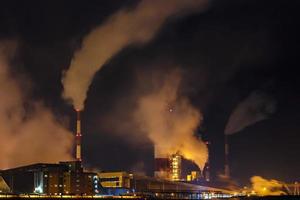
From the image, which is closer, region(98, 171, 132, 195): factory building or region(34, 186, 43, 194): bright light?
region(34, 186, 43, 194): bright light

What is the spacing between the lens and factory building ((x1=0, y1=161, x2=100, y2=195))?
85438 mm

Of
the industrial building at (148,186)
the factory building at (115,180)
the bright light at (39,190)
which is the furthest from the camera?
the industrial building at (148,186)

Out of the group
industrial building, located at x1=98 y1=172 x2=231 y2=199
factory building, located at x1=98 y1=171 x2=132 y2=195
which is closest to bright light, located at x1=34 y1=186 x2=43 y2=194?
industrial building, located at x1=98 y1=172 x2=231 y2=199

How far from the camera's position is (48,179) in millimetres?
85875

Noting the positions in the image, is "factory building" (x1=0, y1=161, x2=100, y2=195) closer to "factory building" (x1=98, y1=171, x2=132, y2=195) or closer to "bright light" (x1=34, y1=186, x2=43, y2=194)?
"bright light" (x1=34, y1=186, x2=43, y2=194)

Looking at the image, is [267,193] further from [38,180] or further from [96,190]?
[38,180]

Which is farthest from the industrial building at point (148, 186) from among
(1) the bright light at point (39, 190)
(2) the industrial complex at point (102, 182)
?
(1) the bright light at point (39, 190)

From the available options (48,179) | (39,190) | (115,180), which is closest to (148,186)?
(115,180)

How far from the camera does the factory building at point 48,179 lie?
280ft

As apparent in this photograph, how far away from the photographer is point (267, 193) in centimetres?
11462

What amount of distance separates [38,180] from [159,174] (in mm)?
40181

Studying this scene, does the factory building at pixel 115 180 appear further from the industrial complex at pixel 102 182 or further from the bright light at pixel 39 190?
the bright light at pixel 39 190

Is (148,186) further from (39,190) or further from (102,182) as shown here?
(39,190)

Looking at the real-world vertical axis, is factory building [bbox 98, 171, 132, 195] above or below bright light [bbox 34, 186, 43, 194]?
above
